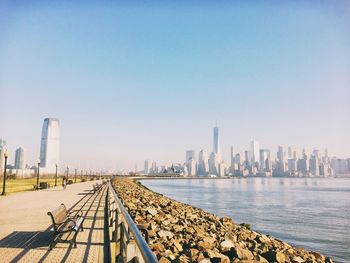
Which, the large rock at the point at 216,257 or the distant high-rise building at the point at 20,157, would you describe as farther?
the distant high-rise building at the point at 20,157

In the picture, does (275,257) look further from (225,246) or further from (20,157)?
(20,157)

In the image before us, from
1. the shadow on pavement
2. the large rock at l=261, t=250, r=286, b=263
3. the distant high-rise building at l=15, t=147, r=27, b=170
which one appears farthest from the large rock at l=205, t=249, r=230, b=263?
the distant high-rise building at l=15, t=147, r=27, b=170

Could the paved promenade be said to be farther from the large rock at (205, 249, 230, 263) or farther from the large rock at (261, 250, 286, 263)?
the large rock at (261, 250, 286, 263)

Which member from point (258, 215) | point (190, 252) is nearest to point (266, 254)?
point (190, 252)

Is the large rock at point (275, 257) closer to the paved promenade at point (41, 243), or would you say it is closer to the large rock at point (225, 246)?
the large rock at point (225, 246)

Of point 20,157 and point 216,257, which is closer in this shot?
point 216,257

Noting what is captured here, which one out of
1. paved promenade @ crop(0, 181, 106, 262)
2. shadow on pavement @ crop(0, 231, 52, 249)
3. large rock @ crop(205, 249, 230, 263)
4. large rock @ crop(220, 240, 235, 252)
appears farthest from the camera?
large rock @ crop(220, 240, 235, 252)

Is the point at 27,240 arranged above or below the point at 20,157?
below

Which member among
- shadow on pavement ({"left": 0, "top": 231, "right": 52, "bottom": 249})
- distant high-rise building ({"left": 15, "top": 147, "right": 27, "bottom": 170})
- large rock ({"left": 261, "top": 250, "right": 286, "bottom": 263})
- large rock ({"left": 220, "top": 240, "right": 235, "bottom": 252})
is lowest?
large rock ({"left": 261, "top": 250, "right": 286, "bottom": 263})

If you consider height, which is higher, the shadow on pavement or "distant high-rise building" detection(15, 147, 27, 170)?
"distant high-rise building" detection(15, 147, 27, 170)

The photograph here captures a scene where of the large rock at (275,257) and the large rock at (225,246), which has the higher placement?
the large rock at (225,246)

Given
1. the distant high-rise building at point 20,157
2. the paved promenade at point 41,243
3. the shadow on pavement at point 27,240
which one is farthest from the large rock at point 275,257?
the distant high-rise building at point 20,157

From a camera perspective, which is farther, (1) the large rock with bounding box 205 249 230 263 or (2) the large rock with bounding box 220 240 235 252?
(2) the large rock with bounding box 220 240 235 252

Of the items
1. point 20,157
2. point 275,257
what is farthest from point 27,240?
point 20,157
